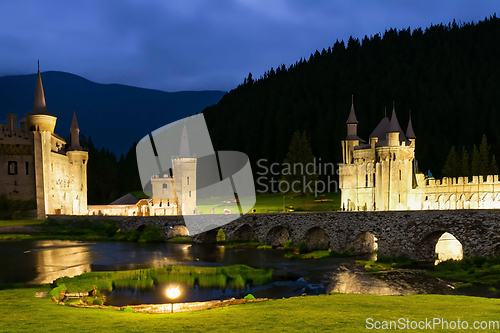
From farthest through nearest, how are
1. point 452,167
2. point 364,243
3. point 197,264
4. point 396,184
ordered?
1. point 452,167
2. point 396,184
3. point 364,243
4. point 197,264

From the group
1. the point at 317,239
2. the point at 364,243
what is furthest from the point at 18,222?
the point at 364,243

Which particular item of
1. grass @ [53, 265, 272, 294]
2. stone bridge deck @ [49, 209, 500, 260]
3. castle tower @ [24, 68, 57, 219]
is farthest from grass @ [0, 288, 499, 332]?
castle tower @ [24, 68, 57, 219]

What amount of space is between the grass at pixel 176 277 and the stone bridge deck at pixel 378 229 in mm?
11744

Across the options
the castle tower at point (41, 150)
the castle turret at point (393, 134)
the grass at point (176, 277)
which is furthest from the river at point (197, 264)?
the castle turret at point (393, 134)

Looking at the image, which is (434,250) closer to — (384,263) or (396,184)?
(384,263)

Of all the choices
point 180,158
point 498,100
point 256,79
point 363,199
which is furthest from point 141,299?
point 256,79

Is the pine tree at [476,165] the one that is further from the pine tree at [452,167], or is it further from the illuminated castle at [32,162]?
the illuminated castle at [32,162]

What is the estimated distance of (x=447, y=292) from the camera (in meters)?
27.9

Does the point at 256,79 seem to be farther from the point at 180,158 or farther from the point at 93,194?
the point at 180,158

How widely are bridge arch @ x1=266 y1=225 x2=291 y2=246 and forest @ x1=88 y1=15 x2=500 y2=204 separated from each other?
51.2m

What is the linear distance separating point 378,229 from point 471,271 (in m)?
9.84

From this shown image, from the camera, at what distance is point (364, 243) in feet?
149

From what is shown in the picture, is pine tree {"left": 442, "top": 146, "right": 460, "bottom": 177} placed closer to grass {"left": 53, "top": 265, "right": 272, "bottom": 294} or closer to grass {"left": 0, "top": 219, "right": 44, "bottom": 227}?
grass {"left": 53, "top": 265, "right": 272, "bottom": 294}

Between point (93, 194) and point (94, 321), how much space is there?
320ft
